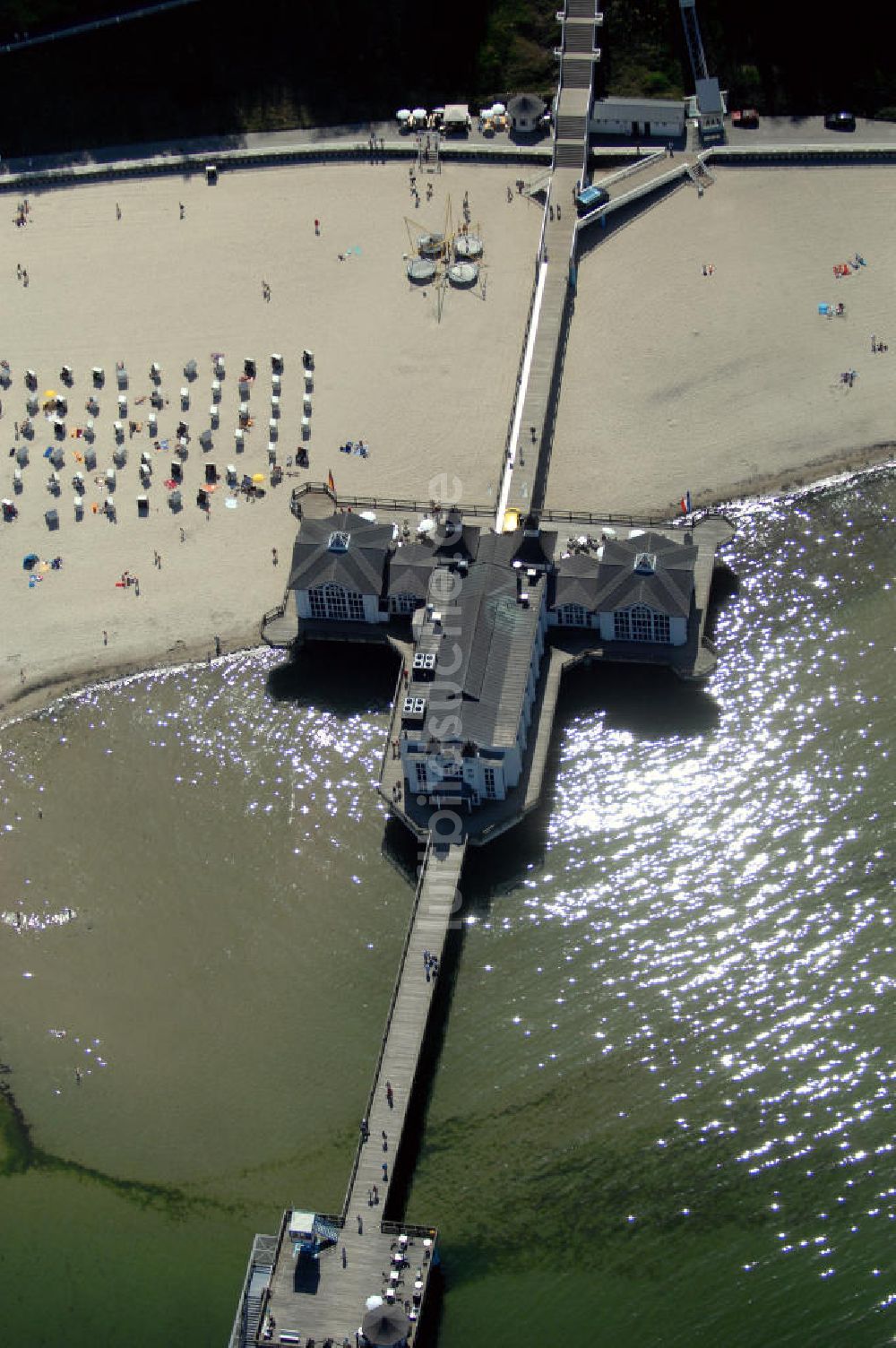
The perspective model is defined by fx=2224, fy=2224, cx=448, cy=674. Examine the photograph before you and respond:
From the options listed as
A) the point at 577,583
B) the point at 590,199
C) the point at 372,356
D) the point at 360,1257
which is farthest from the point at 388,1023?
the point at 590,199

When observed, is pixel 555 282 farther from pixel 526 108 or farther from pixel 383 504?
pixel 383 504

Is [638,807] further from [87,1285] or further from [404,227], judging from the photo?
[404,227]

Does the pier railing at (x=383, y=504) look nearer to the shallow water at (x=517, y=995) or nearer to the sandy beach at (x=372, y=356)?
the sandy beach at (x=372, y=356)

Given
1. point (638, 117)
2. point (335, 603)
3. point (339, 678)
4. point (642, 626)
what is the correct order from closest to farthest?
point (642, 626), point (335, 603), point (339, 678), point (638, 117)

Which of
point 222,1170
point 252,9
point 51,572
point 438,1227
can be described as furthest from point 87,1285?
point 252,9

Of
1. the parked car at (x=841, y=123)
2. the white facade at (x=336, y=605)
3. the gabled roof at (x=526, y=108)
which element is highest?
the parked car at (x=841, y=123)

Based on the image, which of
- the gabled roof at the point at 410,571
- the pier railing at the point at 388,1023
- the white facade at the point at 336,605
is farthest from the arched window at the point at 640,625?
the pier railing at the point at 388,1023
